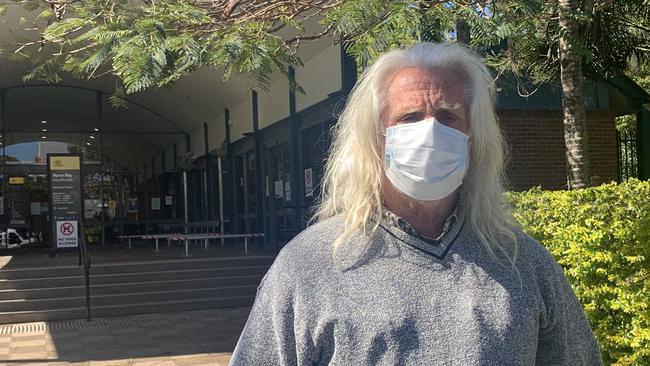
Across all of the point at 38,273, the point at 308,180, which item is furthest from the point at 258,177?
the point at 38,273

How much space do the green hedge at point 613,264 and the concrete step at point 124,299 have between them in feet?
25.2

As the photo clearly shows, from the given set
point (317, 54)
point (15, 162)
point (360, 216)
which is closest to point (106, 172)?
point (15, 162)

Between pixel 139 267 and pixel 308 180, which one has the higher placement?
pixel 308 180

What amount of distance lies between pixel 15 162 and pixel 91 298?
10739 millimetres

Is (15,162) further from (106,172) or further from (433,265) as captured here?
(433,265)

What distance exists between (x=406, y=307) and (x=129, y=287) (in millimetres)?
10422

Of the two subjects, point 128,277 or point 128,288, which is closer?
point 128,288

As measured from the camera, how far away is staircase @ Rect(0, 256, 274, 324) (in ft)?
34.5

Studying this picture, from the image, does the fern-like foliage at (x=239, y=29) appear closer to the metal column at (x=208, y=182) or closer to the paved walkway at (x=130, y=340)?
the paved walkway at (x=130, y=340)

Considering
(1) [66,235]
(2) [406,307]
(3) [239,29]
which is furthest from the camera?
(1) [66,235]

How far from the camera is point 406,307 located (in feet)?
5.06

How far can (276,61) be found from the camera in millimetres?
3959

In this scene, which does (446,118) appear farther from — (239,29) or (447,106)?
(239,29)

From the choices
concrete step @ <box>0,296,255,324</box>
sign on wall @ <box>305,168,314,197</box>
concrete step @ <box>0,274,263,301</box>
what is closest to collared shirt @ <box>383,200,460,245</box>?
concrete step @ <box>0,296,255,324</box>
